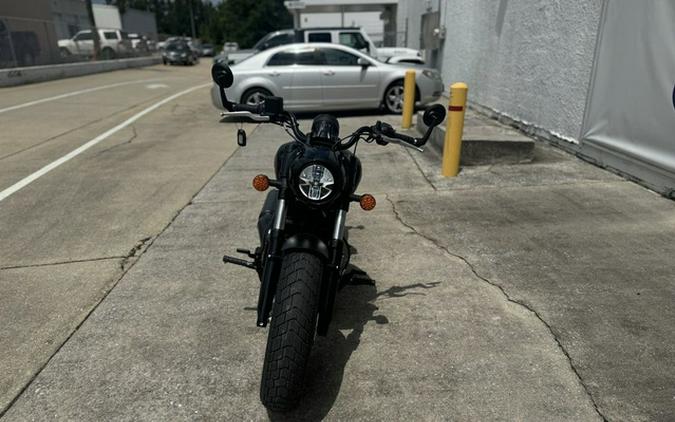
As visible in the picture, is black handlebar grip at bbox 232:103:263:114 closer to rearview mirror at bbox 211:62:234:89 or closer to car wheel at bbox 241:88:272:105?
rearview mirror at bbox 211:62:234:89

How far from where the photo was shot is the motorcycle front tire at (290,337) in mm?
2174

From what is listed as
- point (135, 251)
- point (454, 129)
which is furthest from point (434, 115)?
point (454, 129)

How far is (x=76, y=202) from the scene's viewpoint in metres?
5.55

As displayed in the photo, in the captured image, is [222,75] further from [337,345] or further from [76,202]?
[76,202]

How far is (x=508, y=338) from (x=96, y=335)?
104 inches

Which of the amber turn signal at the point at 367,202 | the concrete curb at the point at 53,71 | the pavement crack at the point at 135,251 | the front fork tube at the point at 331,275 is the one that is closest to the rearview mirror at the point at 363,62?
the pavement crack at the point at 135,251

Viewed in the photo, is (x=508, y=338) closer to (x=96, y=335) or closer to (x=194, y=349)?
(x=194, y=349)

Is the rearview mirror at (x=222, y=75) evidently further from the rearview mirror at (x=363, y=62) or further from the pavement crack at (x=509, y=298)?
the rearview mirror at (x=363, y=62)

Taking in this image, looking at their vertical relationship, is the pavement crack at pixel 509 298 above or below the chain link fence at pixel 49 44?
below

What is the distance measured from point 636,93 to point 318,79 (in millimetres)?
6517

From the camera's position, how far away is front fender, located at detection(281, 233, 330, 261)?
2426 mm

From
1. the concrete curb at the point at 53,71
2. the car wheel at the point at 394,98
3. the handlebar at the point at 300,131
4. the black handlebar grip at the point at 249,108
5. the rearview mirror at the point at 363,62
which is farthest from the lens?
the concrete curb at the point at 53,71

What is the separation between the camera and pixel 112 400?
252 cm

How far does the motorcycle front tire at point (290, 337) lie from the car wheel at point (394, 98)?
9374 millimetres
